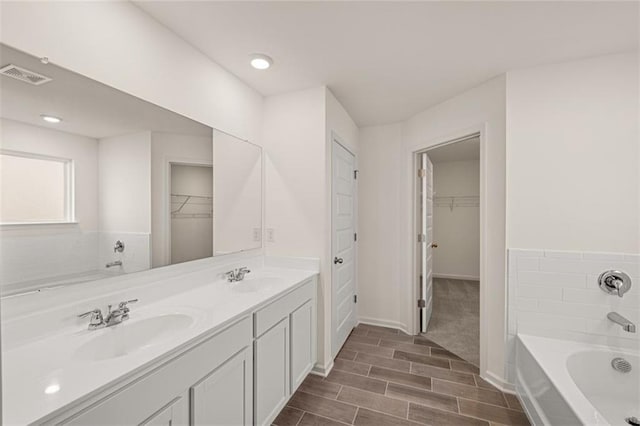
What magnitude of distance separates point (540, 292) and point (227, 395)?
2.23 meters

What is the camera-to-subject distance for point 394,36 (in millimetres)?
1698

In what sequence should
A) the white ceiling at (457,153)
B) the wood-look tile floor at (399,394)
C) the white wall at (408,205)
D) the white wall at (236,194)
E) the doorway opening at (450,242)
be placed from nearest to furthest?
the wood-look tile floor at (399,394) → the white wall at (236,194) → the white wall at (408,205) → the doorway opening at (450,242) → the white ceiling at (457,153)

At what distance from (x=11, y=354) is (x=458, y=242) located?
5.99 m

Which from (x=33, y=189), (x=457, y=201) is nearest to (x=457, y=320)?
(x=457, y=201)

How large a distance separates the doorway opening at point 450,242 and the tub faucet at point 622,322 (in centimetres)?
129

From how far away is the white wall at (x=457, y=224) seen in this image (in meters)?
5.39

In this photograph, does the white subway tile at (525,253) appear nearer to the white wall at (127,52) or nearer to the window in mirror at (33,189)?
the white wall at (127,52)

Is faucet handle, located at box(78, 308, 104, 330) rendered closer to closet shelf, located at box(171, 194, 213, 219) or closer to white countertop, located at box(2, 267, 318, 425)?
white countertop, located at box(2, 267, 318, 425)

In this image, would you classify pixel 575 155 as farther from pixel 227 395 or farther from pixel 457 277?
pixel 457 277

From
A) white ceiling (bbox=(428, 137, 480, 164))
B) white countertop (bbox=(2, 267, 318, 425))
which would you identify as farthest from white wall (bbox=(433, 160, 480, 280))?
white countertop (bbox=(2, 267, 318, 425))

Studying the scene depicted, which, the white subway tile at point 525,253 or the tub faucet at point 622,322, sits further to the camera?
the white subway tile at point 525,253

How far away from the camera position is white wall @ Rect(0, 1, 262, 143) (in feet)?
3.65

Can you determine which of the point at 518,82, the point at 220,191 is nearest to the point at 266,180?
the point at 220,191

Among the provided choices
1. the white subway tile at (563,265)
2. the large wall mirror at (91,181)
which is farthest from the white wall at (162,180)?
the white subway tile at (563,265)
